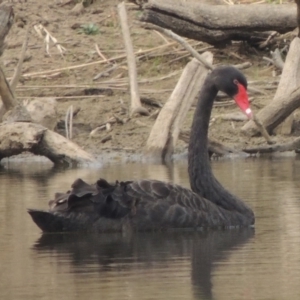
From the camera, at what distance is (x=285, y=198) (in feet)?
34.3

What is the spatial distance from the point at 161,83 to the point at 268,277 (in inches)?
380

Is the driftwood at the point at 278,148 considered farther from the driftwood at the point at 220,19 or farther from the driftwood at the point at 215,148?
the driftwood at the point at 220,19

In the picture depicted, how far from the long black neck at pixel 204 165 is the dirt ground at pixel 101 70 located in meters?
4.56

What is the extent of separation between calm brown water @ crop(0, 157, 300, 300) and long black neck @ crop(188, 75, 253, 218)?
33cm

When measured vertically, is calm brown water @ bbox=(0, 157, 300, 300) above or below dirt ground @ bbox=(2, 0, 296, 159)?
below

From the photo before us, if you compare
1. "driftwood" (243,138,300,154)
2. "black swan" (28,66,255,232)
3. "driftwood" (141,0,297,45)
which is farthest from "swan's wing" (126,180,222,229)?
"driftwood" (141,0,297,45)

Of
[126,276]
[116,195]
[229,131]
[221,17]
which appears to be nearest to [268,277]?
[126,276]

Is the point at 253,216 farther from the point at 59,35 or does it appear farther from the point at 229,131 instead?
the point at 59,35

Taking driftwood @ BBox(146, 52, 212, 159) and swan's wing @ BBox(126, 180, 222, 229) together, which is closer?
swan's wing @ BBox(126, 180, 222, 229)

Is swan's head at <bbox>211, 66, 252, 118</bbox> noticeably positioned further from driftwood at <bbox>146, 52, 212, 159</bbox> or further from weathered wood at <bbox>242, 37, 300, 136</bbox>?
weathered wood at <bbox>242, 37, 300, 136</bbox>

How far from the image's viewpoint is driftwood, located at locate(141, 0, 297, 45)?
15.2 meters

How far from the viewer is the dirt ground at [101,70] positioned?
14.9m

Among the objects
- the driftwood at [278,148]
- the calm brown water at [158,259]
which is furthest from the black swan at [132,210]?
the driftwood at [278,148]

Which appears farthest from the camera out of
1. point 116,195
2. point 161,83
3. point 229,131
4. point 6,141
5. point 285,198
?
→ point 161,83
